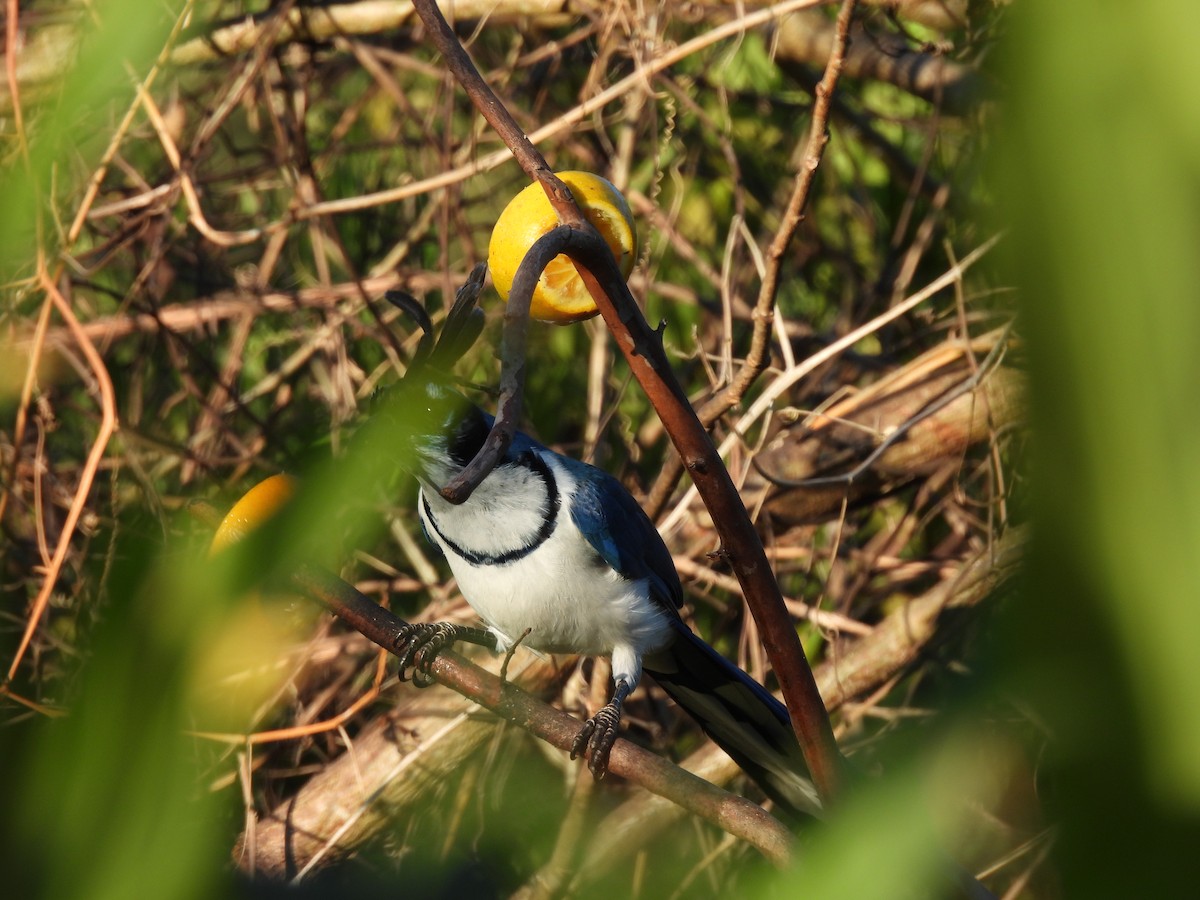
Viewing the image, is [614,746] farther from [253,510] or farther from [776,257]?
[253,510]

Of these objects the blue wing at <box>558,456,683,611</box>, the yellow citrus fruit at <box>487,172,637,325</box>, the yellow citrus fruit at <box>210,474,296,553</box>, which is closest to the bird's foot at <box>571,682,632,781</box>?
the blue wing at <box>558,456,683,611</box>

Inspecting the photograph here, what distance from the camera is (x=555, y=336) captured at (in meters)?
3.48

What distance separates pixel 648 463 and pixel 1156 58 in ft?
9.72

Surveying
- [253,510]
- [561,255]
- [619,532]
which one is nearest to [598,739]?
[619,532]

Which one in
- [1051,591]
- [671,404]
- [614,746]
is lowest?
[614,746]

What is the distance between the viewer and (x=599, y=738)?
203 cm

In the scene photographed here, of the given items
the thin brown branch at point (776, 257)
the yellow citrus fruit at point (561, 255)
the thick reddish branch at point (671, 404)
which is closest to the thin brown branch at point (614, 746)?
the thick reddish branch at point (671, 404)

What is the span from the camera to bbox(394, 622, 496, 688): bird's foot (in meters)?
2.13

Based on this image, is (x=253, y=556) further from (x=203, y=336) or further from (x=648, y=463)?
(x=203, y=336)

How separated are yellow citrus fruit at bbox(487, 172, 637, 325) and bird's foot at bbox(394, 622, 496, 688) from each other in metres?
0.88

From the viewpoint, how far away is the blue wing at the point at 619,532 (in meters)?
2.22

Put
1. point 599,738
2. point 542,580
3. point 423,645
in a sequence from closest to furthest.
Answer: point 599,738
point 542,580
point 423,645

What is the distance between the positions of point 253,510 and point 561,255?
0.83 meters

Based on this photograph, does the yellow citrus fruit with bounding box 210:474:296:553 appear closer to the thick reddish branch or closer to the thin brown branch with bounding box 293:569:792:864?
the thick reddish branch
